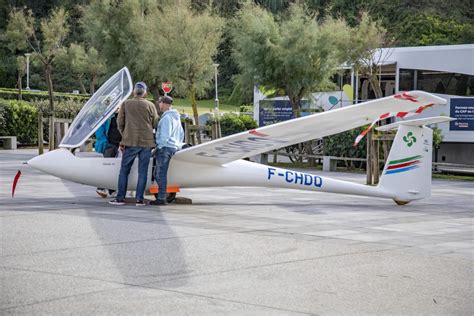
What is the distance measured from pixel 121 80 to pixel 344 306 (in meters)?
7.52

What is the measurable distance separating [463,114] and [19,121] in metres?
17.4

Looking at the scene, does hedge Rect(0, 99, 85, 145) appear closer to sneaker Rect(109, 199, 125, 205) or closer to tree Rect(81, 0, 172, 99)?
tree Rect(81, 0, 172, 99)

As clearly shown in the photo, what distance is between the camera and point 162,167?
39.3 ft

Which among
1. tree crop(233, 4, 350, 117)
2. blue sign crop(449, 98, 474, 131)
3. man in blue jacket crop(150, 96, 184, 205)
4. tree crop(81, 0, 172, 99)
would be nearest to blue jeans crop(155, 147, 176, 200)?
man in blue jacket crop(150, 96, 184, 205)

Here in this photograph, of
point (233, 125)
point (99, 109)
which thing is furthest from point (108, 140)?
point (233, 125)

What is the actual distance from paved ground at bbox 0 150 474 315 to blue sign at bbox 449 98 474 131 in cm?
1185

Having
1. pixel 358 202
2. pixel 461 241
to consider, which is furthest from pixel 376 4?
pixel 461 241

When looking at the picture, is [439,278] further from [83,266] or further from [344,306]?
[83,266]

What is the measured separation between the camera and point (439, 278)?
702 centimetres


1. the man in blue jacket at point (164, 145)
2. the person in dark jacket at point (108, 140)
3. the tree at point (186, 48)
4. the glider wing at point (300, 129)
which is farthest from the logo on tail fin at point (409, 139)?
the tree at point (186, 48)

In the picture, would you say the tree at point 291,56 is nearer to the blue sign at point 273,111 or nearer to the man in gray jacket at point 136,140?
the blue sign at point 273,111

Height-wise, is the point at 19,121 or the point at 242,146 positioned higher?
the point at 242,146

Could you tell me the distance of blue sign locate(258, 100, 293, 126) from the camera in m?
28.2

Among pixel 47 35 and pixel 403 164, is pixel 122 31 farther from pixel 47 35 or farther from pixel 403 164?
pixel 403 164
